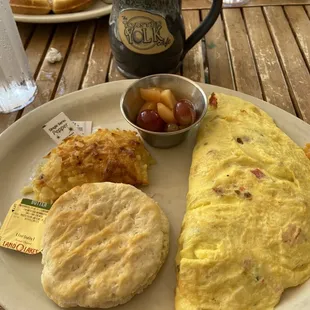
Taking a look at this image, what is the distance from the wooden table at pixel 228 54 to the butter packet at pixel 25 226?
53 centimetres

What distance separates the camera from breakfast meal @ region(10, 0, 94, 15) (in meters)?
2.08

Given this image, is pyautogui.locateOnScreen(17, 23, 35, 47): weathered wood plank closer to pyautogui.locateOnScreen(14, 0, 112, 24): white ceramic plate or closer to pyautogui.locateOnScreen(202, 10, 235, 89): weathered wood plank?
pyautogui.locateOnScreen(14, 0, 112, 24): white ceramic plate

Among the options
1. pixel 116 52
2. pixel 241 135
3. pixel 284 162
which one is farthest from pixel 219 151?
pixel 116 52

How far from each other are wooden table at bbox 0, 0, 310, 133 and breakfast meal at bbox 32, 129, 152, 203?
18.0 inches

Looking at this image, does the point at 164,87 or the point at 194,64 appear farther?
the point at 194,64

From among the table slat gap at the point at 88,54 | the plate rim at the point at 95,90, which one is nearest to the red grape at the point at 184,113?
the plate rim at the point at 95,90

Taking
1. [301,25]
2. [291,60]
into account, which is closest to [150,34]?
[291,60]

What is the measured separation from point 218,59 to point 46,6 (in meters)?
1.02

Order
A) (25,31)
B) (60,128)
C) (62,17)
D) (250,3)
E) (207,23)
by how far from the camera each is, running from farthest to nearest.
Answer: (250,3) → (25,31) → (62,17) → (207,23) → (60,128)

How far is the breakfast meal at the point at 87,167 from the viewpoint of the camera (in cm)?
129

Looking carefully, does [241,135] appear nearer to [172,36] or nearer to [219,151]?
[219,151]

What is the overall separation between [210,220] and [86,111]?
0.80 m

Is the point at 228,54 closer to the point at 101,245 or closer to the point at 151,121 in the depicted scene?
the point at 151,121

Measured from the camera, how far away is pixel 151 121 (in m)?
1.36
